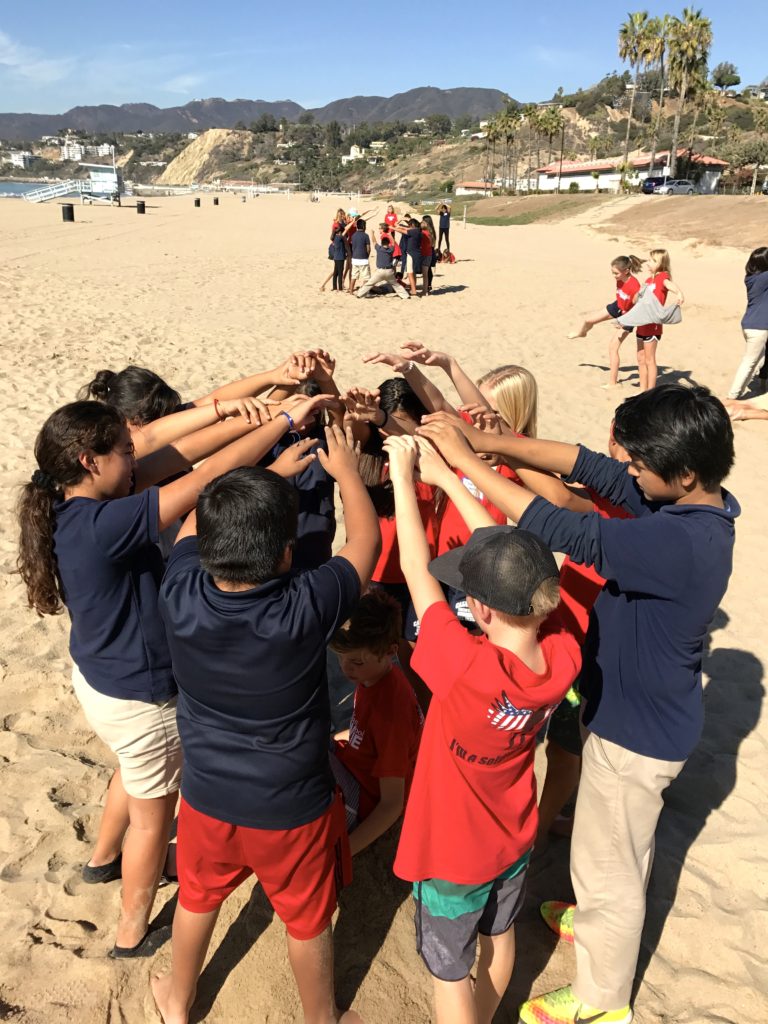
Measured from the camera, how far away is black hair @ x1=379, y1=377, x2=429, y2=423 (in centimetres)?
337

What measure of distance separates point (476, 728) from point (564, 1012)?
1354 mm

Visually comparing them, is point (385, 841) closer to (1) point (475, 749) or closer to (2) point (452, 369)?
(1) point (475, 749)

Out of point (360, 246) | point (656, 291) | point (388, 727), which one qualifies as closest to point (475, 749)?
point (388, 727)

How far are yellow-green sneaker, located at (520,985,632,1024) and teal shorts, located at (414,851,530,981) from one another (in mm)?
621

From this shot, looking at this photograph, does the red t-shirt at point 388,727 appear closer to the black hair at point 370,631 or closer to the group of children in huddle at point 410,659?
the group of children in huddle at point 410,659

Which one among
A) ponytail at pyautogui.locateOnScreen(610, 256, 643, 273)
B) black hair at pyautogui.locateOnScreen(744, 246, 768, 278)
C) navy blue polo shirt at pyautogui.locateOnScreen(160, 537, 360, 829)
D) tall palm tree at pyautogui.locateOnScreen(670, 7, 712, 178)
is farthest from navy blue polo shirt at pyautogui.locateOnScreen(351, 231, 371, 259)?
tall palm tree at pyautogui.locateOnScreen(670, 7, 712, 178)

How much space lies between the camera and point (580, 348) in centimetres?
1240

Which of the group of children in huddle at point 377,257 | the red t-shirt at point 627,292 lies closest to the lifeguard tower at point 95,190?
the group of children in huddle at point 377,257

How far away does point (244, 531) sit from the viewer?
1814 millimetres

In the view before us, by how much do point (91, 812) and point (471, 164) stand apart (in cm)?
11317

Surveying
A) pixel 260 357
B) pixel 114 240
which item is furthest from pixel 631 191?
pixel 260 357

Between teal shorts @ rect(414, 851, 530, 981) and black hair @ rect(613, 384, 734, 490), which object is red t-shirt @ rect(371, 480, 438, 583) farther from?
teal shorts @ rect(414, 851, 530, 981)

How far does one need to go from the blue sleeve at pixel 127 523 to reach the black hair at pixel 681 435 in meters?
1.43

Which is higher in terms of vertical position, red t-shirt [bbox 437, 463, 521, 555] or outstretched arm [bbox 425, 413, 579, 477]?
outstretched arm [bbox 425, 413, 579, 477]
